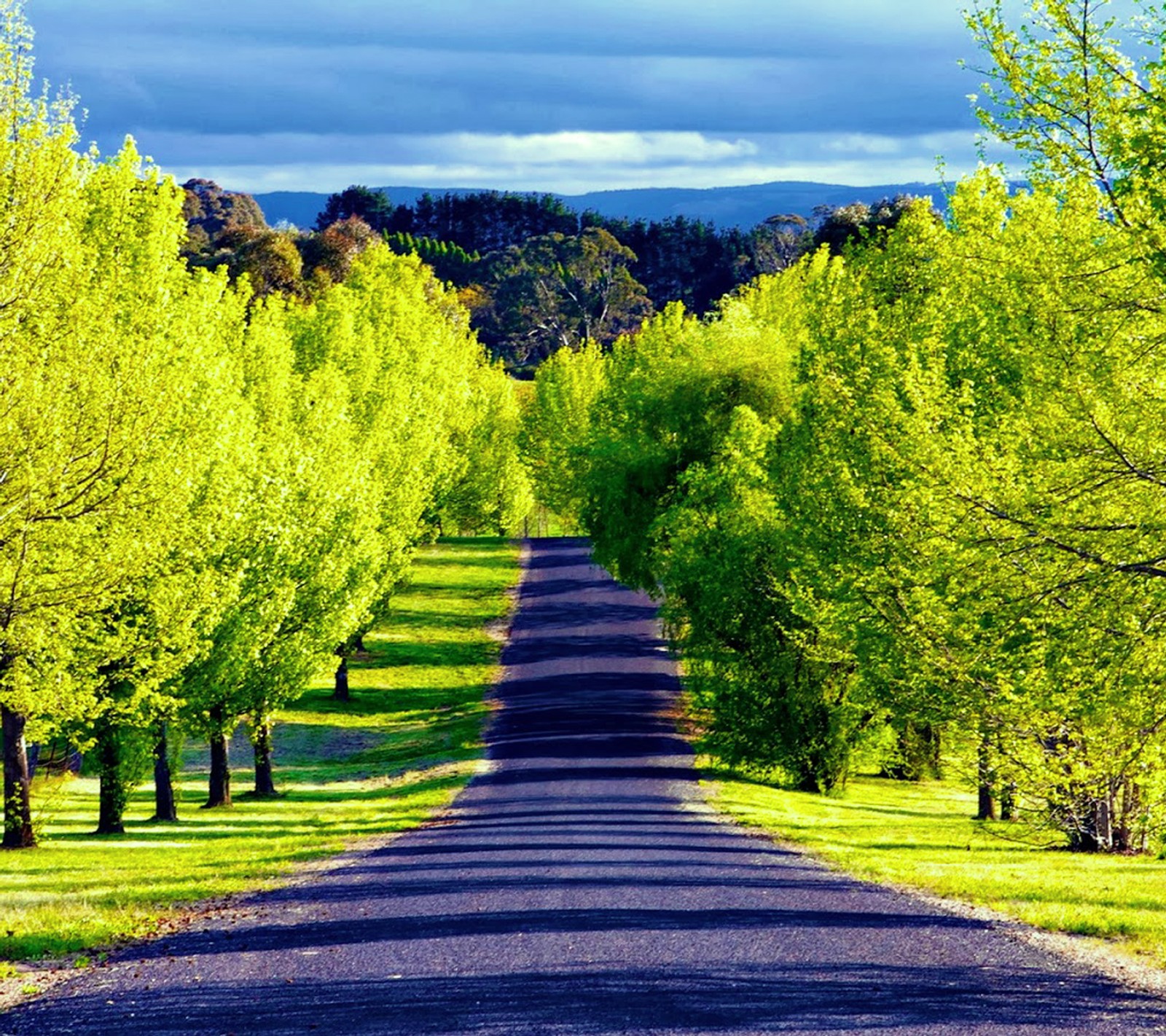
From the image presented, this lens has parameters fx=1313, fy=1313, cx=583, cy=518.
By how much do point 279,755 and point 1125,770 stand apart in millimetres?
37135

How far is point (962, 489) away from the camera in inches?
634

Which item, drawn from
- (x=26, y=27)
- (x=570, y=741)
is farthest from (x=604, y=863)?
(x=570, y=741)

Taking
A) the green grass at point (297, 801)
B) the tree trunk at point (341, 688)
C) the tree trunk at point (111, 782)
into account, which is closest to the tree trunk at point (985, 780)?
the green grass at point (297, 801)

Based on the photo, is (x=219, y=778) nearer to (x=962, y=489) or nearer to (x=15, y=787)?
(x=15, y=787)

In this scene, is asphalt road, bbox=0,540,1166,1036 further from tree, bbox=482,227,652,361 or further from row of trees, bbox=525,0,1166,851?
tree, bbox=482,227,652,361

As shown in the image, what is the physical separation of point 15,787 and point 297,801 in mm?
11943

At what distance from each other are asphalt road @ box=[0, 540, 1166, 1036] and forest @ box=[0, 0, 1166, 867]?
11.5 ft

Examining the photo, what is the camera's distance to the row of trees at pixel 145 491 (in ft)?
65.8

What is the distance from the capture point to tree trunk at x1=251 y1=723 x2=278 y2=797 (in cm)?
3916

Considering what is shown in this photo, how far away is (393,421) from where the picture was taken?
177 ft

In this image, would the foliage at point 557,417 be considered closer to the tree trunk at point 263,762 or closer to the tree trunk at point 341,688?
the tree trunk at point 341,688

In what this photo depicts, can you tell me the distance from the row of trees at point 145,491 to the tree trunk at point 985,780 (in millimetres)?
14099

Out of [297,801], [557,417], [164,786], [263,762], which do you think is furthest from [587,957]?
[557,417]

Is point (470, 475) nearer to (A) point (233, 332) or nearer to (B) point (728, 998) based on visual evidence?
(A) point (233, 332)
